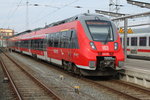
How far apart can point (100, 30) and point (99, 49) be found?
1158mm

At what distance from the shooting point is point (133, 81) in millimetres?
11734

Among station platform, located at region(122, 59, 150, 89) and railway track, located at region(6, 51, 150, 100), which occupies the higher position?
station platform, located at region(122, 59, 150, 89)

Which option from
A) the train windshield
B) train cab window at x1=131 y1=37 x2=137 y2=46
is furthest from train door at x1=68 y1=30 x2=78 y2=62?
train cab window at x1=131 y1=37 x2=137 y2=46

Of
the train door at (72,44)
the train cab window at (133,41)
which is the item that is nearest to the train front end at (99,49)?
the train door at (72,44)

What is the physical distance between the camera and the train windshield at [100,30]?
475 inches

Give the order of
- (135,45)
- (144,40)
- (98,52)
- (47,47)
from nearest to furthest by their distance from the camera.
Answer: (98,52) → (47,47) → (144,40) → (135,45)

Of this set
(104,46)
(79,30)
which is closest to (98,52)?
(104,46)

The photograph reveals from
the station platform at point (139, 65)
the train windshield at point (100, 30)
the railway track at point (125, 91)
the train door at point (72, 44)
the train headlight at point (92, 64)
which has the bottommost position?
the railway track at point (125, 91)

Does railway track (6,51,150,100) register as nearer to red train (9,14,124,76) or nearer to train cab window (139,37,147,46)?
red train (9,14,124,76)

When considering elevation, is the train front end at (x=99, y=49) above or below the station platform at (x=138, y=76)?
above

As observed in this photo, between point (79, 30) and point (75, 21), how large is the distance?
3.03ft

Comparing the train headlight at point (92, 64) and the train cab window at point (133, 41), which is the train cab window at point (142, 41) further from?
the train headlight at point (92, 64)

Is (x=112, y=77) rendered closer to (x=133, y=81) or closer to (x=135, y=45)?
(x=133, y=81)

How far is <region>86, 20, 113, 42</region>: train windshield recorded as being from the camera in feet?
39.6
